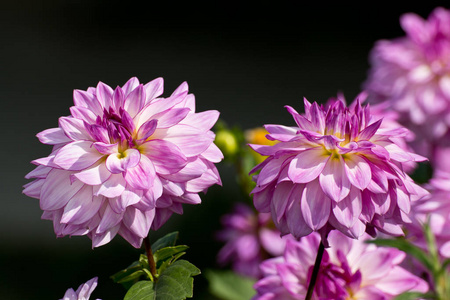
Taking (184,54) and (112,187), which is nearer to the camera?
(112,187)

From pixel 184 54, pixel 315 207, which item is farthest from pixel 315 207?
pixel 184 54

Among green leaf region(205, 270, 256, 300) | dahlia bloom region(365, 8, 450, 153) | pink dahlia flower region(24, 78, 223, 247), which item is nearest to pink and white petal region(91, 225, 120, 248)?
pink dahlia flower region(24, 78, 223, 247)

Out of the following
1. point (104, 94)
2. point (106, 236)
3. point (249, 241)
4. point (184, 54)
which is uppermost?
point (104, 94)

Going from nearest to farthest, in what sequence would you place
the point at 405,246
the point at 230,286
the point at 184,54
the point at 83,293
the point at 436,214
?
the point at 83,293
the point at 405,246
the point at 436,214
the point at 230,286
the point at 184,54

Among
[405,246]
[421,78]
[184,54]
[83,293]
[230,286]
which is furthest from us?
[184,54]

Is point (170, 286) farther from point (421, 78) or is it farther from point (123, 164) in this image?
point (421, 78)

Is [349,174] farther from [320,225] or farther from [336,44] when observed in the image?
[336,44]

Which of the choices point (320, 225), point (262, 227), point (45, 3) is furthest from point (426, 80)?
point (45, 3)
